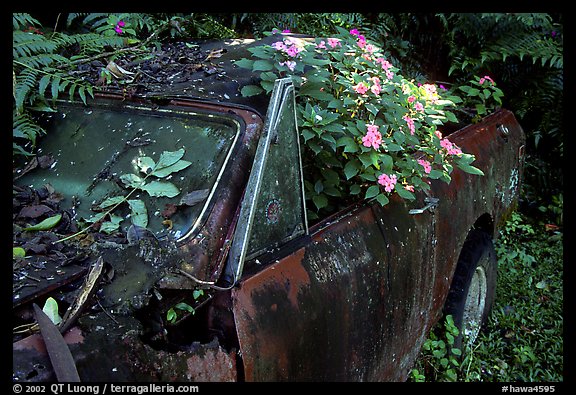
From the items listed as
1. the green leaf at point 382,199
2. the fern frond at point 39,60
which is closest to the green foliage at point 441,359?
→ the green leaf at point 382,199

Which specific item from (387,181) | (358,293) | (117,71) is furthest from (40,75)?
(358,293)

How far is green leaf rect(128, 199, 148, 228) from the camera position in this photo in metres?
1.71

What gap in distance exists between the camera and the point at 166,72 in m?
2.41

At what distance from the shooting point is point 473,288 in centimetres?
315

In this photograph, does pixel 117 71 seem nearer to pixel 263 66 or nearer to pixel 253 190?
pixel 263 66

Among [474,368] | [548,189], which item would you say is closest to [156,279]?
[474,368]

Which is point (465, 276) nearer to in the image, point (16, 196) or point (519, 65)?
point (16, 196)

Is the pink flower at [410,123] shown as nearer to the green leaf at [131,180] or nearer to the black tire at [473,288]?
the black tire at [473,288]

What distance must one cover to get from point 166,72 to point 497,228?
2.19m

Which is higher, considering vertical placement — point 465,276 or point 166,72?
point 166,72

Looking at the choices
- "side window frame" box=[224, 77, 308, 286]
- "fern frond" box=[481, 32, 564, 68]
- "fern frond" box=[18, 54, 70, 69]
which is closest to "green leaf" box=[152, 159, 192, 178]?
"side window frame" box=[224, 77, 308, 286]

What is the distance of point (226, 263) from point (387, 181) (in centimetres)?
80

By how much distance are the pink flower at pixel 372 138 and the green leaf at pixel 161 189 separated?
30.2 inches

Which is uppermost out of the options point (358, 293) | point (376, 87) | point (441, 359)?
point (376, 87)
